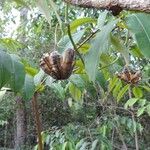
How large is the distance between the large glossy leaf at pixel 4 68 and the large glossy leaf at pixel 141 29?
0.61 feet

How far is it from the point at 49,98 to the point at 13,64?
5.47m

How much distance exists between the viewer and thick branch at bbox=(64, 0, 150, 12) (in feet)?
1.11

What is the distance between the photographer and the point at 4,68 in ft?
1.85

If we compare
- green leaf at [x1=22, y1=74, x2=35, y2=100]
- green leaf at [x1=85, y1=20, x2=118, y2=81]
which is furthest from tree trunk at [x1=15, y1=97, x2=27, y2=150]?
green leaf at [x1=85, y1=20, x2=118, y2=81]

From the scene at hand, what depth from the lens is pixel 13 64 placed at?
1.96 feet

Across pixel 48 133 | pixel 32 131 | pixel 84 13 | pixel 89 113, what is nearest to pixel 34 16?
pixel 84 13

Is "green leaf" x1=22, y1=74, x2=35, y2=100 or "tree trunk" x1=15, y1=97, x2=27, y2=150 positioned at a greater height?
"tree trunk" x1=15, y1=97, x2=27, y2=150

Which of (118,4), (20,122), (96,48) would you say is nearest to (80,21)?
(96,48)

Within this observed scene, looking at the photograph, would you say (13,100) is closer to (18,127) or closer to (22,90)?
(18,127)

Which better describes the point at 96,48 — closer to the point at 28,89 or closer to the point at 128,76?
the point at 28,89

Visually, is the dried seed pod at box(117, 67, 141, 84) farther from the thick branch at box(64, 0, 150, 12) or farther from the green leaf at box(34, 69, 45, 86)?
the thick branch at box(64, 0, 150, 12)

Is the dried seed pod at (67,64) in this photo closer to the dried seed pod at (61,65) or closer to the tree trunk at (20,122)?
the dried seed pod at (61,65)

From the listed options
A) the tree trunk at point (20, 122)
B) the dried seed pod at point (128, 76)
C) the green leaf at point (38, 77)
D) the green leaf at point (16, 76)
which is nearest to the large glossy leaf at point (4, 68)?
the green leaf at point (16, 76)

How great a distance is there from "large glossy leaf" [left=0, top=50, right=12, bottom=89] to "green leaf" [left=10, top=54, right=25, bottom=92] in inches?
0.5
